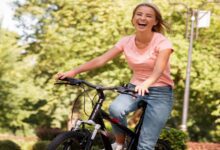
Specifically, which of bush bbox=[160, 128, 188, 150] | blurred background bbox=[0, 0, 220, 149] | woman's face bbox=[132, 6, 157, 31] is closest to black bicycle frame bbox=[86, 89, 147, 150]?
woman's face bbox=[132, 6, 157, 31]

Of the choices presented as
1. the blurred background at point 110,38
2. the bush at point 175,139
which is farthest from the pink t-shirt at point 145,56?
the blurred background at point 110,38

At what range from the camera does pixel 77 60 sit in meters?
18.6

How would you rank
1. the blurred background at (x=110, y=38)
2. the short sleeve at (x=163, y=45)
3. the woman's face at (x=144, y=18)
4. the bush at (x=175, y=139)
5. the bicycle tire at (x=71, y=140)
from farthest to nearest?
the blurred background at (x=110, y=38) < the bush at (x=175, y=139) < the woman's face at (x=144, y=18) < the short sleeve at (x=163, y=45) < the bicycle tire at (x=71, y=140)

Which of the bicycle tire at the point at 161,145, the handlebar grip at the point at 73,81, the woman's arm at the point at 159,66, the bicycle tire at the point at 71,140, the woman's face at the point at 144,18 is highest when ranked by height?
the woman's face at the point at 144,18

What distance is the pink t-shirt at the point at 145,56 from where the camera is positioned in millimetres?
4059

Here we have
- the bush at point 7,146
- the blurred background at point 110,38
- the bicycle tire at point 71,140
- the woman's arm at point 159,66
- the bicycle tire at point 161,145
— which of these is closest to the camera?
the bicycle tire at point 71,140

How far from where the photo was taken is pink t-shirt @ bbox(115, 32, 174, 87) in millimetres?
4059

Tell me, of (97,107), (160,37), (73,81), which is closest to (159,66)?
(160,37)

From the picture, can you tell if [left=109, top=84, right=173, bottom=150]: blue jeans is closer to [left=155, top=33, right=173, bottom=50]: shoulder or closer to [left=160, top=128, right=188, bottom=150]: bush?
[left=155, top=33, right=173, bottom=50]: shoulder

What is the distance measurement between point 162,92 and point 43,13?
60.4 ft

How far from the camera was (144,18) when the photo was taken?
161 inches

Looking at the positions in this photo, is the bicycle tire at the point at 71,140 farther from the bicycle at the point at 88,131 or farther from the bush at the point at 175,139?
the bush at the point at 175,139

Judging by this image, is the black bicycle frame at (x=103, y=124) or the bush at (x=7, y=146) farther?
the bush at (x=7, y=146)

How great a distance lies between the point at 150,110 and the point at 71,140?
87cm
